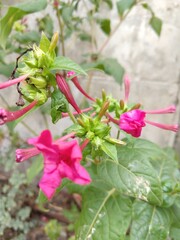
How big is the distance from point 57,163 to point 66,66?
177 mm

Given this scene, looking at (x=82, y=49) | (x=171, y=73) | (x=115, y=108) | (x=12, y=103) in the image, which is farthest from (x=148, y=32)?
(x=115, y=108)

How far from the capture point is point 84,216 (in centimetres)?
78

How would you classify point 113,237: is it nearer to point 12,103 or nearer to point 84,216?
point 84,216

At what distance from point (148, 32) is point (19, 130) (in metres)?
0.81

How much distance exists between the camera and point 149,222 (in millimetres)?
742

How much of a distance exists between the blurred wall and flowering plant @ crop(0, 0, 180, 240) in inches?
25.8

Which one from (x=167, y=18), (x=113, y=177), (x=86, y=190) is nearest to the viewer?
(x=113, y=177)

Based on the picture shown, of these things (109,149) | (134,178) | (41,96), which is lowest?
(134,178)

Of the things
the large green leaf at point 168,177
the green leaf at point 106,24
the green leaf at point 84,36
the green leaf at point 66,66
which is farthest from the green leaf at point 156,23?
the green leaf at point 66,66

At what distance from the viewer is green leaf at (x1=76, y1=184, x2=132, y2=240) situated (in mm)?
725

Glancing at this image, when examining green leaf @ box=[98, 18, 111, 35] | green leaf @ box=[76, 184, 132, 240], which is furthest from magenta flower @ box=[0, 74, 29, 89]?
green leaf @ box=[98, 18, 111, 35]

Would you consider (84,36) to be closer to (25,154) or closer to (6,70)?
(6,70)

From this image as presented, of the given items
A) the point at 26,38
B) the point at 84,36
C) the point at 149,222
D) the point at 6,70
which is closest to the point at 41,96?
the point at 149,222

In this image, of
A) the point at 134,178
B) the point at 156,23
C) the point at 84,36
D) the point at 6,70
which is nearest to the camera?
the point at 134,178
